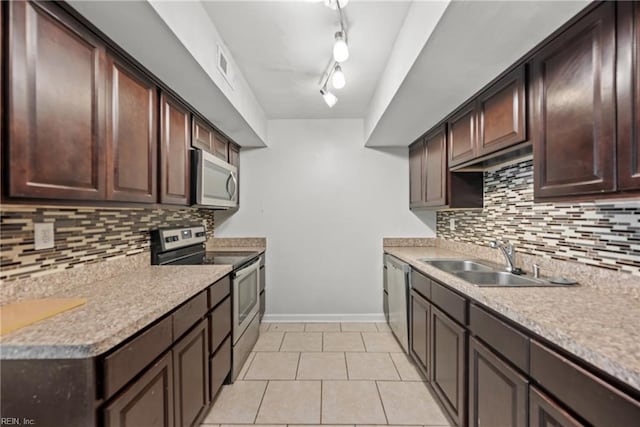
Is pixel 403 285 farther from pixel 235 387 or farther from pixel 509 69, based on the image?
pixel 509 69

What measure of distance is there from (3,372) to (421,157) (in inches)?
127

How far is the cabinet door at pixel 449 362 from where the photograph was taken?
Result: 152cm

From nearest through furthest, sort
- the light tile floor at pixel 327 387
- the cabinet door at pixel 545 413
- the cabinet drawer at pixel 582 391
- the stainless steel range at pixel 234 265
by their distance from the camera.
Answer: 1. the cabinet drawer at pixel 582 391
2. the cabinet door at pixel 545 413
3. the light tile floor at pixel 327 387
4. the stainless steel range at pixel 234 265

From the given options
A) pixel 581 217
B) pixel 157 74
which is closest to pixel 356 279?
pixel 581 217

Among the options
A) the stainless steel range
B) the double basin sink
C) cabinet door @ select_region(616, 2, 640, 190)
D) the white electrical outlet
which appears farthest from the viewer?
the stainless steel range

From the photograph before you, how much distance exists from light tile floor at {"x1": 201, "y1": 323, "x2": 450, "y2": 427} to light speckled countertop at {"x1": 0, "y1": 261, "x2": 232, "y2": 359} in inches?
36.4

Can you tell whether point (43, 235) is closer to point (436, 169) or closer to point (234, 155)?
point (234, 155)

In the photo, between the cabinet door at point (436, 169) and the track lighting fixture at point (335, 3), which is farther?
the cabinet door at point (436, 169)

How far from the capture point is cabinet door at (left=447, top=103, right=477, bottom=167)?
204 cm

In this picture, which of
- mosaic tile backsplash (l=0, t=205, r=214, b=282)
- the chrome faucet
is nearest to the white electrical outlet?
mosaic tile backsplash (l=0, t=205, r=214, b=282)

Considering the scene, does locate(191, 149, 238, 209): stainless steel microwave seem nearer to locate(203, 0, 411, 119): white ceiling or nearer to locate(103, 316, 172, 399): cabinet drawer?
locate(203, 0, 411, 119): white ceiling

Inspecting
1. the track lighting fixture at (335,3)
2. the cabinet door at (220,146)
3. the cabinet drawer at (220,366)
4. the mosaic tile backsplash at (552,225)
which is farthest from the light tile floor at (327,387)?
the track lighting fixture at (335,3)

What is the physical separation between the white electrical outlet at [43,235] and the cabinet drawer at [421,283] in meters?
2.16

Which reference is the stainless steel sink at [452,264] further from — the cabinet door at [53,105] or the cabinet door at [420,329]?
the cabinet door at [53,105]
